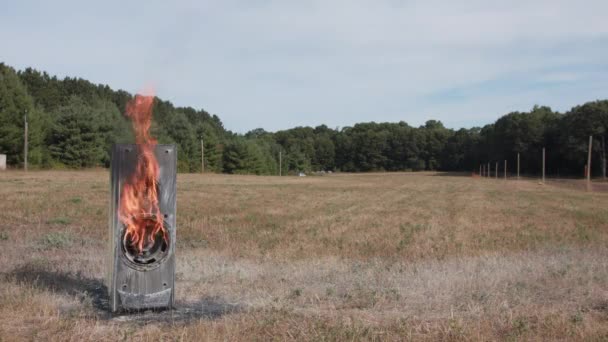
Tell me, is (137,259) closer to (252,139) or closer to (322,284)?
(322,284)

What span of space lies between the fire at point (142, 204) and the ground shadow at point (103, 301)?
0.80 metres

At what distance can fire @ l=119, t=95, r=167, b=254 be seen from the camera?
253 inches

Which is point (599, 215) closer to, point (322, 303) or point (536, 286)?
point (536, 286)

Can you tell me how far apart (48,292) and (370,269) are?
507 centimetres

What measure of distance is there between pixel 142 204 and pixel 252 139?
117 metres

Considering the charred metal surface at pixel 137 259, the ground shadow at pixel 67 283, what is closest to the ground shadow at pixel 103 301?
the ground shadow at pixel 67 283

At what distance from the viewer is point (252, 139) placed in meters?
123

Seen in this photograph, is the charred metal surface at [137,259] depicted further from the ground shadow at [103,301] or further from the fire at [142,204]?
the ground shadow at [103,301]

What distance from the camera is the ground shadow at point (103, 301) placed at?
624 cm

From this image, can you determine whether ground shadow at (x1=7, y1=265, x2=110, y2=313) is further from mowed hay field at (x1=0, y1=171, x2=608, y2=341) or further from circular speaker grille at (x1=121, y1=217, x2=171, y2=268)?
circular speaker grille at (x1=121, y1=217, x2=171, y2=268)

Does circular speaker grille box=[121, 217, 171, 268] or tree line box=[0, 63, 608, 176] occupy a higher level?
tree line box=[0, 63, 608, 176]

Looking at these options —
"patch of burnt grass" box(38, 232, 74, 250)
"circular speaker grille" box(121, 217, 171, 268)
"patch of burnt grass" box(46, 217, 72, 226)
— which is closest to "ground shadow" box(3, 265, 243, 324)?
"circular speaker grille" box(121, 217, 171, 268)

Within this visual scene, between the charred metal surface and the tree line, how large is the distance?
187cm

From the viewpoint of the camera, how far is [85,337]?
209 inches
